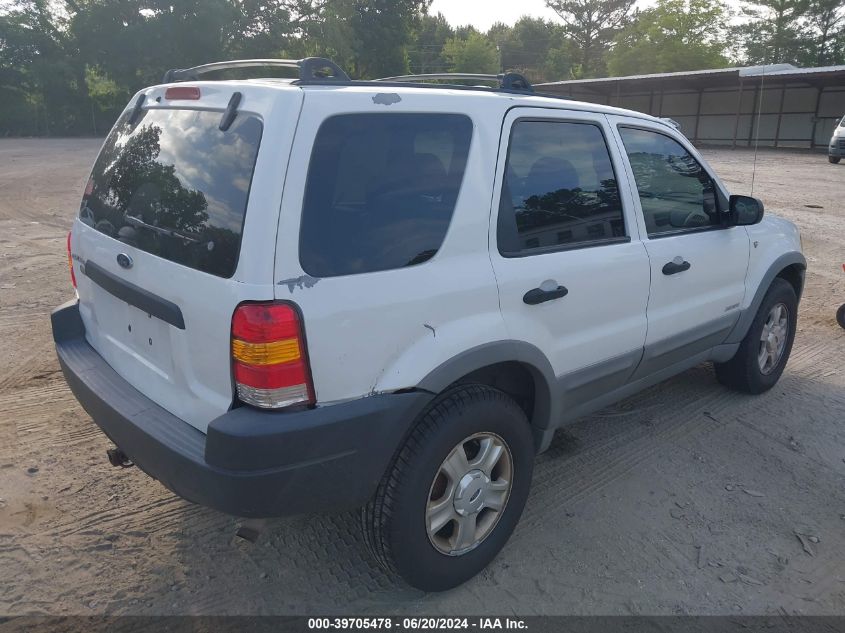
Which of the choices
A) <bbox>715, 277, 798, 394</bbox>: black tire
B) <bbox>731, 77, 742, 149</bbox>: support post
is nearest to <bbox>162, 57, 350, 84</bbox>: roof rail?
<bbox>715, 277, 798, 394</bbox>: black tire

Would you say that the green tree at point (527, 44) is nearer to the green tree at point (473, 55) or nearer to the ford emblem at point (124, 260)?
the green tree at point (473, 55)

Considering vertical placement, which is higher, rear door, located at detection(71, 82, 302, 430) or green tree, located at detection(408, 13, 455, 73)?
green tree, located at detection(408, 13, 455, 73)

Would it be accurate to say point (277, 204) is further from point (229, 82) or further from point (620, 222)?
point (620, 222)

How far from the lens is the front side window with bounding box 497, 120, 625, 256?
2.79 meters

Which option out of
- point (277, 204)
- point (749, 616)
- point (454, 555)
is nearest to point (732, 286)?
point (749, 616)

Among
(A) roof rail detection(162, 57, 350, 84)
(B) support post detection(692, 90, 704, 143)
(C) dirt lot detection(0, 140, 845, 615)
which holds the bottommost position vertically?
(B) support post detection(692, 90, 704, 143)

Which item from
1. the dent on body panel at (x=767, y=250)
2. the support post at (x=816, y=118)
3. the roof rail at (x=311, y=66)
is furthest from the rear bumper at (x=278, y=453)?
the support post at (x=816, y=118)

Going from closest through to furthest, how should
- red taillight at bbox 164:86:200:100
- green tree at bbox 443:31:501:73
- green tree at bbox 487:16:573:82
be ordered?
red taillight at bbox 164:86:200:100, green tree at bbox 443:31:501:73, green tree at bbox 487:16:573:82

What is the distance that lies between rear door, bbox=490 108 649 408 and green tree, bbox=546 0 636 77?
69.3 metres

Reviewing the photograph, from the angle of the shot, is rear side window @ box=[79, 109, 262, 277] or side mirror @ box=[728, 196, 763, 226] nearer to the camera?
rear side window @ box=[79, 109, 262, 277]

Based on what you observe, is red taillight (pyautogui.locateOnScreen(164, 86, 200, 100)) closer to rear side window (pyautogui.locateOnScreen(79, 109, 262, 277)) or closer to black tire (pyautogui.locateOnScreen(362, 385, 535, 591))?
rear side window (pyautogui.locateOnScreen(79, 109, 262, 277))

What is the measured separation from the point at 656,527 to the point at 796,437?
4.85ft

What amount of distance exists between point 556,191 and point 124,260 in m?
1.86

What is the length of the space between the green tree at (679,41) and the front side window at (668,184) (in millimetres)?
54091
